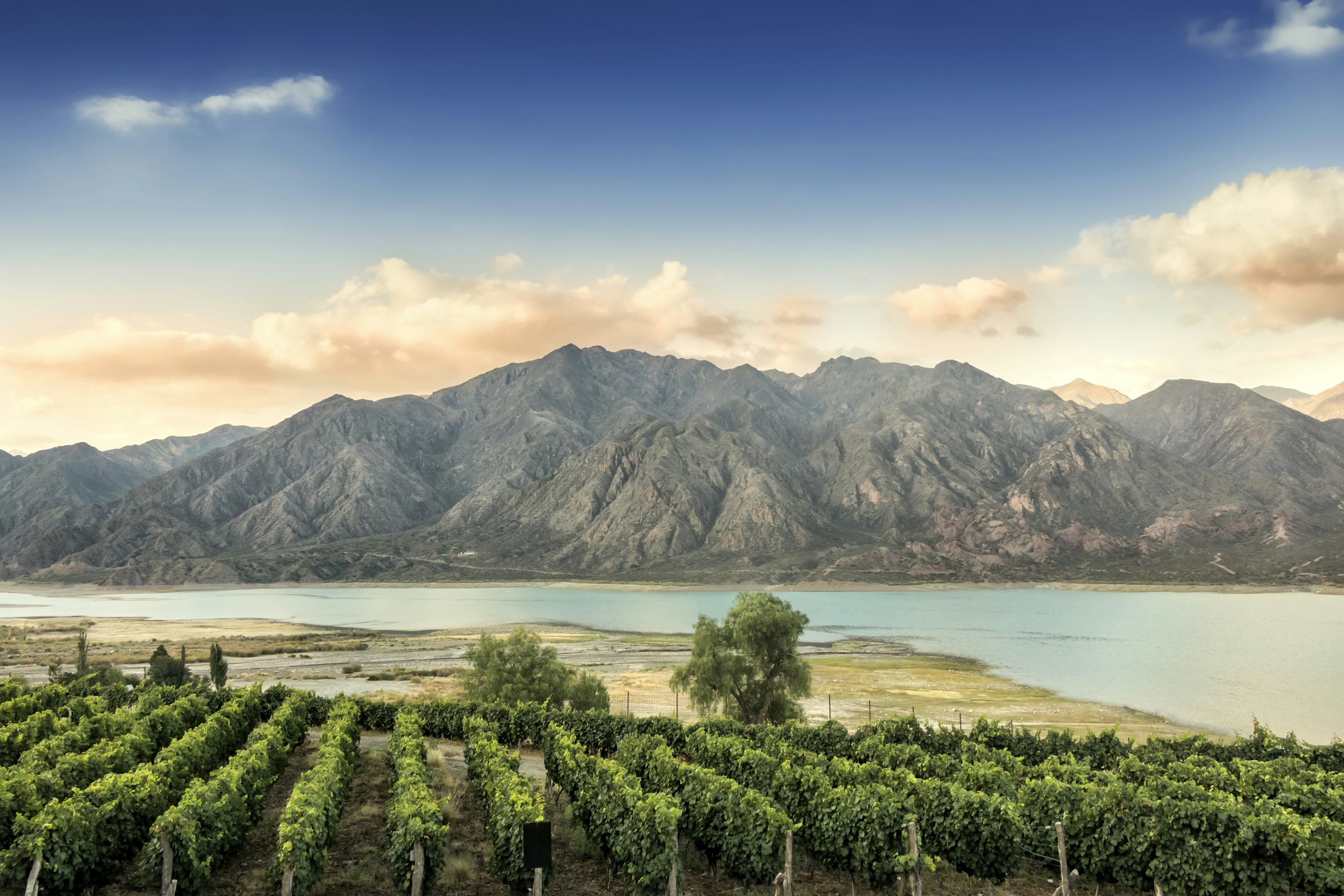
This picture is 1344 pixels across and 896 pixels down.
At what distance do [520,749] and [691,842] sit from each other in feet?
57.6

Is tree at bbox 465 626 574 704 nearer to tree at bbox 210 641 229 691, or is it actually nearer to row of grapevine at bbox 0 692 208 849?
row of grapevine at bbox 0 692 208 849

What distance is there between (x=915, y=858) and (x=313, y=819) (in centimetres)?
1491

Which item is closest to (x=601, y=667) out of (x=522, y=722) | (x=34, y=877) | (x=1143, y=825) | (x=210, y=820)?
(x=522, y=722)

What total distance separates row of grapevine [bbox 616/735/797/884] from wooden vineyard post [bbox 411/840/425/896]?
6.62 metres

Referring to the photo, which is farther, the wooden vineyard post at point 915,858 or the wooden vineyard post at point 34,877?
the wooden vineyard post at point 915,858

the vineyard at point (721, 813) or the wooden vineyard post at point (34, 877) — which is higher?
the wooden vineyard post at point (34, 877)

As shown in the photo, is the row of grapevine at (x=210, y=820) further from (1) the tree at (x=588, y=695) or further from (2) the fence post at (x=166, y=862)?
(1) the tree at (x=588, y=695)

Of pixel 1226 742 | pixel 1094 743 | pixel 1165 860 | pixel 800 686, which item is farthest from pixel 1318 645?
pixel 1165 860

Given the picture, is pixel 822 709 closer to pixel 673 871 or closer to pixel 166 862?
pixel 673 871

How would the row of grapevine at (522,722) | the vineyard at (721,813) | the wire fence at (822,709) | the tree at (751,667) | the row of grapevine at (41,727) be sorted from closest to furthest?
the vineyard at (721,813) < the row of grapevine at (41,727) < the row of grapevine at (522,722) < the tree at (751,667) < the wire fence at (822,709)

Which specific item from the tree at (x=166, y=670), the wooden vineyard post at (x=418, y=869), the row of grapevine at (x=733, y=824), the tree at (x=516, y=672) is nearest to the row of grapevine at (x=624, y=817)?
the row of grapevine at (x=733, y=824)

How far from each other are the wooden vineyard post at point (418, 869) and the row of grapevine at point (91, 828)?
734 cm

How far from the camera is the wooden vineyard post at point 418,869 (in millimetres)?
17531

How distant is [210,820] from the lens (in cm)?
1888
